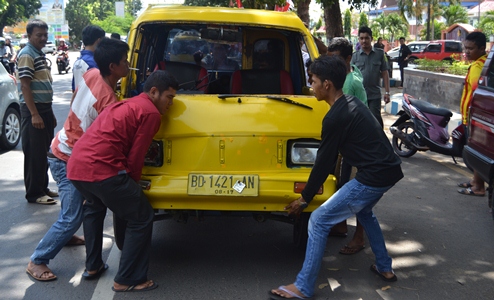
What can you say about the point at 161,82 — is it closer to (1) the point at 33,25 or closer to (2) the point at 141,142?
(2) the point at 141,142

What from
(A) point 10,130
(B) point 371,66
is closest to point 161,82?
(B) point 371,66

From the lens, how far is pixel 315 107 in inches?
190

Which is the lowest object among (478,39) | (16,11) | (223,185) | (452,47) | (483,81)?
(223,185)

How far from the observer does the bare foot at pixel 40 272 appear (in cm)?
462

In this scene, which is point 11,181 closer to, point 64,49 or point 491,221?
point 491,221

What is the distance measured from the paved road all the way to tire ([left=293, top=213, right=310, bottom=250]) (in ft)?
0.45

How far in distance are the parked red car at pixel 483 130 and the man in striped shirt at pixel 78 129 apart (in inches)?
136

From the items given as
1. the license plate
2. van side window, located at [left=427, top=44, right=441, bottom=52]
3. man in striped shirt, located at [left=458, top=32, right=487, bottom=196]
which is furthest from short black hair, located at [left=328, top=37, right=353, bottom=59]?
van side window, located at [left=427, top=44, right=441, bottom=52]

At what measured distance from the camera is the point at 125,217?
168 inches

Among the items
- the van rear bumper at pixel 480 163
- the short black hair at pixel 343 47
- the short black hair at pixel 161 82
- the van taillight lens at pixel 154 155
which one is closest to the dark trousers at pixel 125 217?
the van taillight lens at pixel 154 155

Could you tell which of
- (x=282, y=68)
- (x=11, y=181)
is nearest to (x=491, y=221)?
(x=282, y=68)

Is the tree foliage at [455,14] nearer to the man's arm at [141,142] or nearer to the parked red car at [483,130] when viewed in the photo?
the parked red car at [483,130]

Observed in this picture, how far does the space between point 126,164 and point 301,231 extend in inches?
62.6

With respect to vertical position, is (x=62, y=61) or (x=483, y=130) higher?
(x=62, y=61)
